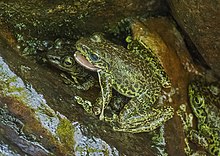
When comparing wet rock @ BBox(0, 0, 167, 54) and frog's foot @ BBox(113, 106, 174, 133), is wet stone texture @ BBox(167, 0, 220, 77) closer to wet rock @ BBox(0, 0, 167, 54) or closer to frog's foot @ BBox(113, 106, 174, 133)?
wet rock @ BBox(0, 0, 167, 54)

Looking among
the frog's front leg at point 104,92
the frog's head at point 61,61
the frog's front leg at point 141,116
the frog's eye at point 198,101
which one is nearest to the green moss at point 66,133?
the frog's front leg at point 104,92

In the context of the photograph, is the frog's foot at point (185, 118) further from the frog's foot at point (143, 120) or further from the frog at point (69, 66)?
the frog at point (69, 66)

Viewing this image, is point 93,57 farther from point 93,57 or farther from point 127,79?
point 127,79

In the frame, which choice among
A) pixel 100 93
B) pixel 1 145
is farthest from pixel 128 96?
pixel 1 145

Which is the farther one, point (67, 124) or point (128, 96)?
point (128, 96)

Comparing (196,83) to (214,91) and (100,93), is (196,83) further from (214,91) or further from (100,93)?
(100,93)
